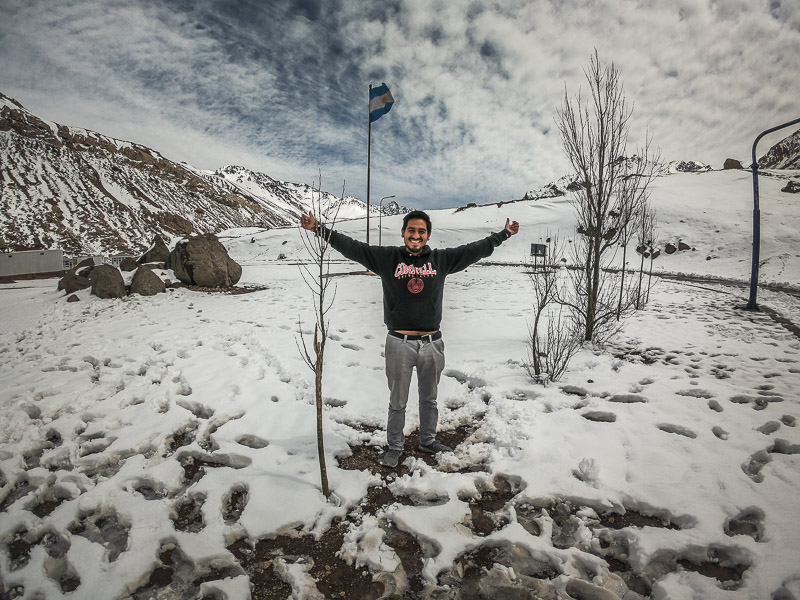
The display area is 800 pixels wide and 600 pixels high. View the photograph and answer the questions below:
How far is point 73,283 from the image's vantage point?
10867 mm

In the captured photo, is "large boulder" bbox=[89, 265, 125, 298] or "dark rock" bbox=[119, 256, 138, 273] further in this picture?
"dark rock" bbox=[119, 256, 138, 273]

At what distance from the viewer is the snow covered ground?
6.77 feet

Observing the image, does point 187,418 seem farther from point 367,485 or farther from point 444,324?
point 444,324

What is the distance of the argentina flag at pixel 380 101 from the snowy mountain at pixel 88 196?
151ft

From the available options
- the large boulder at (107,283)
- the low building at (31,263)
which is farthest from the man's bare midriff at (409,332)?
the low building at (31,263)

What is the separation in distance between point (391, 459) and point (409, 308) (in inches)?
56.1

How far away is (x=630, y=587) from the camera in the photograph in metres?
1.95

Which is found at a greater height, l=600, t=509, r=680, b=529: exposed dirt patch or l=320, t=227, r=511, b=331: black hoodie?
l=320, t=227, r=511, b=331: black hoodie

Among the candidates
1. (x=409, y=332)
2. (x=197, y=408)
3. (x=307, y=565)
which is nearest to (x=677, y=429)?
(x=409, y=332)

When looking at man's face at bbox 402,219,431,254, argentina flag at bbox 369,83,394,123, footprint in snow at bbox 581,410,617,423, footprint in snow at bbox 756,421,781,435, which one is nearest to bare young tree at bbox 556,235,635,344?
footprint in snow at bbox 581,410,617,423

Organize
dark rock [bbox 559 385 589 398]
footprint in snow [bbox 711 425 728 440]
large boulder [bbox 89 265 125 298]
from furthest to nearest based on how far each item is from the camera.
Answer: large boulder [bbox 89 265 125 298], dark rock [bbox 559 385 589 398], footprint in snow [bbox 711 425 728 440]

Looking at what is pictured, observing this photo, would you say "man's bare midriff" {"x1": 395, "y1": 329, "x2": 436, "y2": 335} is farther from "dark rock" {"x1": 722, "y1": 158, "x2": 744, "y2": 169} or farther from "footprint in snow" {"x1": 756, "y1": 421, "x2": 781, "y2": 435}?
"dark rock" {"x1": 722, "y1": 158, "x2": 744, "y2": 169}

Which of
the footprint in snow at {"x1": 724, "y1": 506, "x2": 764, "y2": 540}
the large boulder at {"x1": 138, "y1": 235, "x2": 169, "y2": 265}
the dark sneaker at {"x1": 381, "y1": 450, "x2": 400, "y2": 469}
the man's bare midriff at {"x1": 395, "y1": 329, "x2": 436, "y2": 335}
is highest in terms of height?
the large boulder at {"x1": 138, "y1": 235, "x2": 169, "y2": 265}

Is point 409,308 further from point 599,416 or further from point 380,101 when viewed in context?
point 380,101
